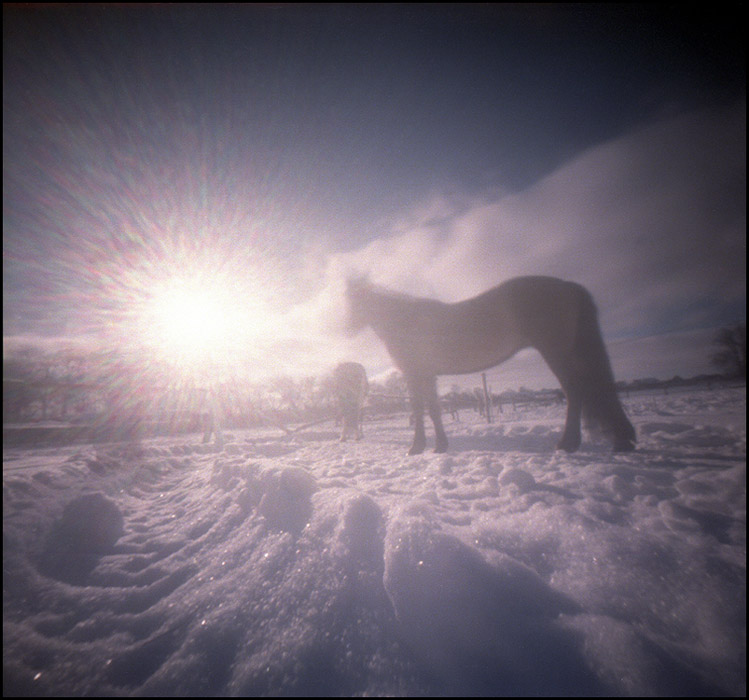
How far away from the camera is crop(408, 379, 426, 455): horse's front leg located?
2.07m

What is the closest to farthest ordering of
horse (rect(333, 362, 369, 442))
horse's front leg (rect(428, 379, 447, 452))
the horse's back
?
the horse's back
horse's front leg (rect(428, 379, 447, 452))
horse (rect(333, 362, 369, 442))

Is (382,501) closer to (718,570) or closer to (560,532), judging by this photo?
(560,532)

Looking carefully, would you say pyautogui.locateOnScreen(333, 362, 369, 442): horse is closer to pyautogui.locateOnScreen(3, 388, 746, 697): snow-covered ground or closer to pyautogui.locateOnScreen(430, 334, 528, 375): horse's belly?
pyautogui.locateOnScreen(430, 334, 528, 375): horse's belly

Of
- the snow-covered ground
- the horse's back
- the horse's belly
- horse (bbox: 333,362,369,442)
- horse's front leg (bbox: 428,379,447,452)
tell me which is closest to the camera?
the snow-covered ground

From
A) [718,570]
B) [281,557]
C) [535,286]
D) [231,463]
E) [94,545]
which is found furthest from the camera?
[231,463]

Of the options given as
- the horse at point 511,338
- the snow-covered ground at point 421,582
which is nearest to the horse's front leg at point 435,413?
the horse at point 511,338

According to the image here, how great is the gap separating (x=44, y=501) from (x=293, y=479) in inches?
59.0

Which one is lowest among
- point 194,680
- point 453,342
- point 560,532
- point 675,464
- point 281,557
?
point 194,680

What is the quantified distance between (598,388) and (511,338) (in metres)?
0.51

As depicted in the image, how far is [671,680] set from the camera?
0.59 m

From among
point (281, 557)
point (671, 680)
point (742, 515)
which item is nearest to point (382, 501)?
point (281, 557)

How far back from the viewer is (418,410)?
213cm

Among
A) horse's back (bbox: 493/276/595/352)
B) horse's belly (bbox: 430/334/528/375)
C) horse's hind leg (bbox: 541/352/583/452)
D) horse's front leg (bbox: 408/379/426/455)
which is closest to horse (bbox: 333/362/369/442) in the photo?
horse's front leg (bbox: 408/379/426/455)

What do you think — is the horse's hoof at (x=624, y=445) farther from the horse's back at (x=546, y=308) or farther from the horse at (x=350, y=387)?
the horse at (x=350, y=387)
